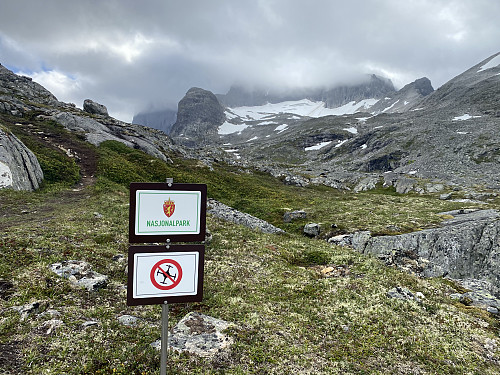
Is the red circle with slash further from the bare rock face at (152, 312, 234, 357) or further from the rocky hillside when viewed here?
the bare rock face at (152, 312, 234, 357)

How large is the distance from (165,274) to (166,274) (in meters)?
0.03

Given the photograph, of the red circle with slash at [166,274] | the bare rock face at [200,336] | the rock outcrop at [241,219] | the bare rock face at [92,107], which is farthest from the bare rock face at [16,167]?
the bare rock face at [92,107]

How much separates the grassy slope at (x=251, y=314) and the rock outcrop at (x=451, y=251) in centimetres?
362

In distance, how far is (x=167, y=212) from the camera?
263 inches

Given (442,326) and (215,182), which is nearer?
(442,326)

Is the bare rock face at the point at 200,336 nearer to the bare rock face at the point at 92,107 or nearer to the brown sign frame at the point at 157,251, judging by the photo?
the brown sign frame at the point at 157,251

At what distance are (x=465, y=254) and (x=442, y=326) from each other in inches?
567

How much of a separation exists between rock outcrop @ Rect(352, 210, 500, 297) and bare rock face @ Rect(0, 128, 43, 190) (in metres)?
41.2

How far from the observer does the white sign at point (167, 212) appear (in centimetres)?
650

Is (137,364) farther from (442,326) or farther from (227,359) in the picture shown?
(442,326)

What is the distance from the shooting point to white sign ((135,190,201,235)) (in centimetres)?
650

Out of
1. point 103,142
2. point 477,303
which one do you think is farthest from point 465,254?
point 103,142

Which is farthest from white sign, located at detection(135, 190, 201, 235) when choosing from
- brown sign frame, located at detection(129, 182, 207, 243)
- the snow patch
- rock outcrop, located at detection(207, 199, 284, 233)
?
the snow patch

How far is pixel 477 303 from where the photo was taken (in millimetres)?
16828
